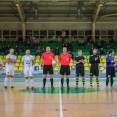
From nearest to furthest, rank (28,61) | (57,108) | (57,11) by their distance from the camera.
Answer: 1. (57,108)
2. (28,61)
3. (57,11)

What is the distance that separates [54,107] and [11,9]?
25897mm

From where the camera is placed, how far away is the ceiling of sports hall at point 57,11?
30631 mm

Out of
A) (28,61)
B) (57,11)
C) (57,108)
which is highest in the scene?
(57,11)

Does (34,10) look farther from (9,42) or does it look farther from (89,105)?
(89,105)

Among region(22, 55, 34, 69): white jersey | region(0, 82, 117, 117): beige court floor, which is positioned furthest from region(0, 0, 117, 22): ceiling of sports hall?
region(0, 82, 117, 117): beige court floor

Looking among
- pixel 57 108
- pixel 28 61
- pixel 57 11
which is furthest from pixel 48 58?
pixel 57 11

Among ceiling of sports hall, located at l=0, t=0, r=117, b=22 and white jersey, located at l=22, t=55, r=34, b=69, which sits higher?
ceiling of sports hall, located at l=0, t=0, r=117, b=22

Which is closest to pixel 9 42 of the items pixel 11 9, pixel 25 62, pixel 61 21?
pixel 11 9

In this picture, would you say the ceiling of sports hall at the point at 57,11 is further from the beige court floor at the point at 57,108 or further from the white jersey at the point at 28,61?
the beige court floor at the point at 57,108

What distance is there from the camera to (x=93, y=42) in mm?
34594

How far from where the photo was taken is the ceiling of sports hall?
100 feet

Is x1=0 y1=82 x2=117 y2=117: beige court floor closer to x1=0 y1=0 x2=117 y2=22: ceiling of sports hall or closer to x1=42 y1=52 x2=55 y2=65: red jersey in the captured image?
x1=42 y1=52 x2=55 y2=65: red jersey

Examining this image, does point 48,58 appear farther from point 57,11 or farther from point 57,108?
point 57,11

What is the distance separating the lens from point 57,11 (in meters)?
33.8
